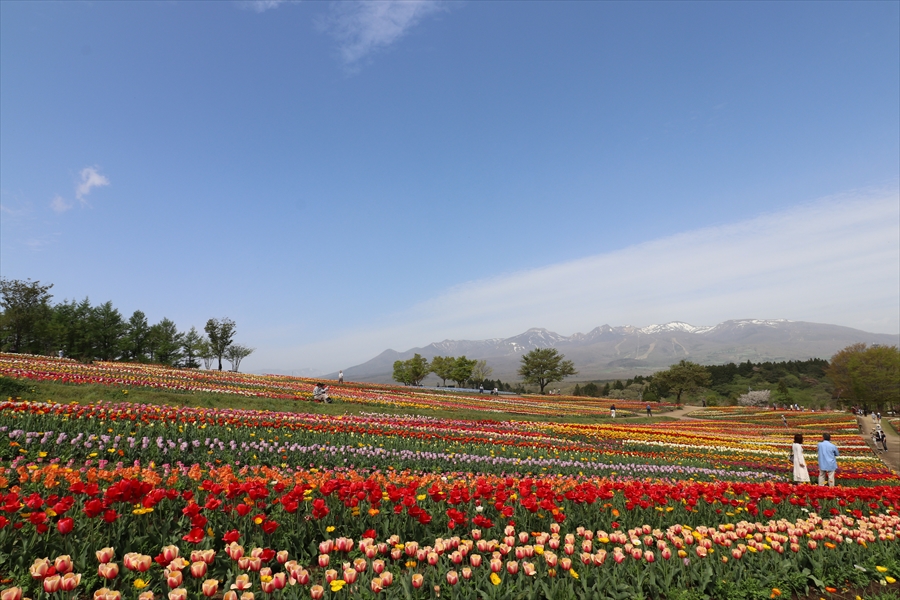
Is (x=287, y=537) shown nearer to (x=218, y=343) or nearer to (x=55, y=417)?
(x=55, y=417)

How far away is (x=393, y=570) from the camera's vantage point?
158 inches

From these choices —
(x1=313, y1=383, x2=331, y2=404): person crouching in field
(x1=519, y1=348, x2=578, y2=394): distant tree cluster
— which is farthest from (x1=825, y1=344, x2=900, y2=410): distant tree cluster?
(x1=313, y1=383, x2=331, y2=404): person crouching in field

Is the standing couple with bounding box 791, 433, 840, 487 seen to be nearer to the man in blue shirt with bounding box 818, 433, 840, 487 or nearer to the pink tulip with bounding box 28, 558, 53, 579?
the man in blue shirt with bounding box 818, 433, 840, 487

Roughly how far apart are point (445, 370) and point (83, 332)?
52849mm

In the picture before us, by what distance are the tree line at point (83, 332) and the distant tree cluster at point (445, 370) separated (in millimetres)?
31278

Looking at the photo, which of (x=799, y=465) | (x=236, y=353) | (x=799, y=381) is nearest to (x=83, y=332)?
(x=236, y=353)

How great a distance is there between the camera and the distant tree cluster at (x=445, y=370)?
79000 millimetres

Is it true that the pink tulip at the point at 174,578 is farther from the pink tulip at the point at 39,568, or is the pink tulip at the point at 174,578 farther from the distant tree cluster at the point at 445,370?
the distant tree cluster at the point at 445,370

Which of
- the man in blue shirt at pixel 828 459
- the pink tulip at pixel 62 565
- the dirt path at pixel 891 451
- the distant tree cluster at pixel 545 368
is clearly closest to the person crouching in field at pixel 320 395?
the man in blue shirt at pixel 828 459

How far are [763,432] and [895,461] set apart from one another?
10981mm

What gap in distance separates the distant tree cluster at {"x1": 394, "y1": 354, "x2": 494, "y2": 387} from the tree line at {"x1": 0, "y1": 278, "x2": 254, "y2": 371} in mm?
31278

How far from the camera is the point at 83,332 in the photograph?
184ft

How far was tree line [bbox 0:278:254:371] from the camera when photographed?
56281mm

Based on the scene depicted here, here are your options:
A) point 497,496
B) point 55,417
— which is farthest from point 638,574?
point 55,417
